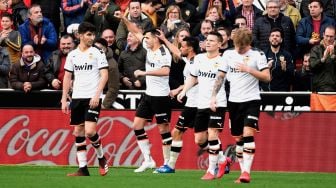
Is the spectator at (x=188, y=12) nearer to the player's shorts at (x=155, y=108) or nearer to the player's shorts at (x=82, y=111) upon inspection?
the player's shorts at (x=155, y=108)

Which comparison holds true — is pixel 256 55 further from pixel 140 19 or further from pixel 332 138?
pixel 140 19

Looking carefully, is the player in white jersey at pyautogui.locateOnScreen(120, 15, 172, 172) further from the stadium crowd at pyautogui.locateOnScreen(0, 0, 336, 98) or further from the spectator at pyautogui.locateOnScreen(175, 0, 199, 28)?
the spectator at pyautogui.locateOnScreen(175, 0, 199, 28)

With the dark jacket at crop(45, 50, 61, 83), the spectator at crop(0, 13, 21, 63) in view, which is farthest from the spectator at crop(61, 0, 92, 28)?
the dark jacket at crop(45, 50, 61, 83)

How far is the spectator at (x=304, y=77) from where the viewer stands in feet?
76.2

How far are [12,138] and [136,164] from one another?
8.57ft

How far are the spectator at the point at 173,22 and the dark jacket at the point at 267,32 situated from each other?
1515mm

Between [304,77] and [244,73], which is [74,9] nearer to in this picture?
[304,77]

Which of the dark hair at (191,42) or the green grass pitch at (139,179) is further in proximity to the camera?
the dark hair at (191,42)

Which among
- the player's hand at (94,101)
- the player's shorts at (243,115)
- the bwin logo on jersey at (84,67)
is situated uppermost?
the bwin logo on jersey at (84,67)

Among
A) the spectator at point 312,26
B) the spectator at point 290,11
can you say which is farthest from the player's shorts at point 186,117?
the spectator at point 290,11

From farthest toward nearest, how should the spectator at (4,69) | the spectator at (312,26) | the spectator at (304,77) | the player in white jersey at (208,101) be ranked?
the spectator at (312,26) → the spectator at (4,69) → the spectator at (304,77) → the player in white jersey at (208,101)

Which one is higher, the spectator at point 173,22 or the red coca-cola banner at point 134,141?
the spectator at point 173,22

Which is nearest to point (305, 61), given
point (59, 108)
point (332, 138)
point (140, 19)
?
point (332, 138)

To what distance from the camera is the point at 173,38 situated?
77.7 feet
